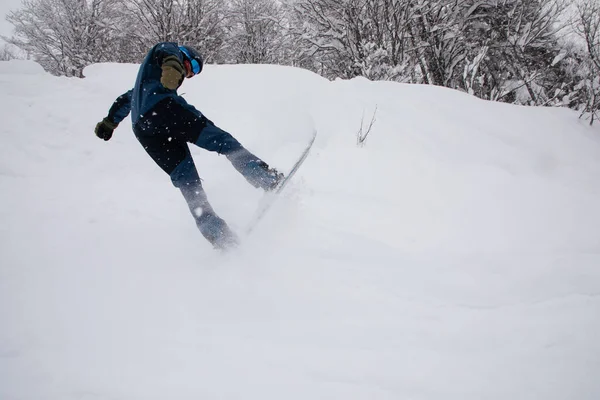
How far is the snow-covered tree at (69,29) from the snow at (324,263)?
11070mm

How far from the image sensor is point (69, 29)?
1205cm

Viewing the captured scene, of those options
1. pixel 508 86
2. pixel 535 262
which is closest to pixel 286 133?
pixel 535 262

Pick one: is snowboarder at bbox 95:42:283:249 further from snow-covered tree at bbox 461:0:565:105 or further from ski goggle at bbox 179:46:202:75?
snow-covered tree at bbox 461:0:565:105

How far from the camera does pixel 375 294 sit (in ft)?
4.81

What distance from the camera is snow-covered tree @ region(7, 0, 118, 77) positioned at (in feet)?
39.0

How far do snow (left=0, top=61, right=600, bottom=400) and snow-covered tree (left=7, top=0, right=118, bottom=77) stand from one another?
11070 millimetres

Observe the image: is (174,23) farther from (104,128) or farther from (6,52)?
(6,52)

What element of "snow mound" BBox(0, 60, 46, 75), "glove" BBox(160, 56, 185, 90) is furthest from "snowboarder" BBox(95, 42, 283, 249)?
"snow mound" BBox(0, 60, 46, 75)

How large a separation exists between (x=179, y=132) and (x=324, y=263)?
1.25 m

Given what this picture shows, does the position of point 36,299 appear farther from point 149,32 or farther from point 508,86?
point 149,32

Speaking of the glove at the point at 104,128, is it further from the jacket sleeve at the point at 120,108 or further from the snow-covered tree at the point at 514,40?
the snow-covered tree at the point at 514,40

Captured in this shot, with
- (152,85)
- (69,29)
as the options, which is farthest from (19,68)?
(69,29)

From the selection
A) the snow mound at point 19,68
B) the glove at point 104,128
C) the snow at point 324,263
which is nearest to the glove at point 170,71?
the glove at point 104,128

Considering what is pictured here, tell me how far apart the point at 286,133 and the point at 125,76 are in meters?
3.10
